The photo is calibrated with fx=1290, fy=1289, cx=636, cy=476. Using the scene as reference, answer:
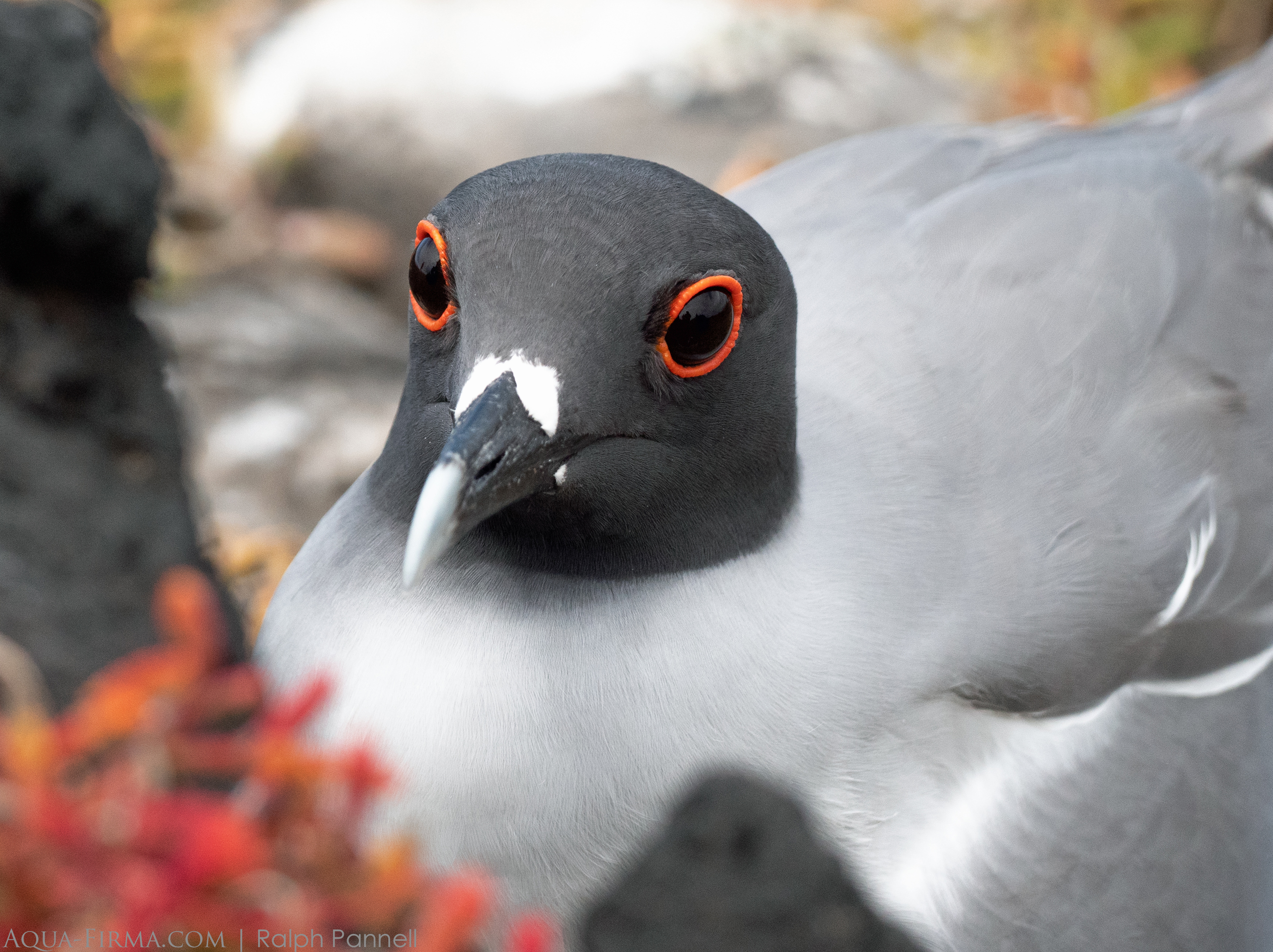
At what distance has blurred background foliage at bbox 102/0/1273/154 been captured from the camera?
22.0 feet

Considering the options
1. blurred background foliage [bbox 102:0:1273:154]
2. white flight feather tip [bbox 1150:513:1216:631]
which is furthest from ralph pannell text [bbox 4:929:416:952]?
blurred background foliage [bbox 102:0:1273:154]

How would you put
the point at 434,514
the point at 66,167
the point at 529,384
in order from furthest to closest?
the point at 529,384, the point at 434,514, the point at 66,167

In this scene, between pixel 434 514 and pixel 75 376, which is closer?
pixel 75 376

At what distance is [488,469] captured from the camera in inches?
71.1

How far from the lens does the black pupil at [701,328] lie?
77.3 inches

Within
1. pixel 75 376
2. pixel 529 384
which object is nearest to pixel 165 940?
pixel 75 376

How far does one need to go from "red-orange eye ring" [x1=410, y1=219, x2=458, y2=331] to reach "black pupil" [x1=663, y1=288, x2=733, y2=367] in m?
0.35

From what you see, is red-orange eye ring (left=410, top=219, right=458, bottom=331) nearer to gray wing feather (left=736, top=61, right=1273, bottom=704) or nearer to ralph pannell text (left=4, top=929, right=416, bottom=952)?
gray wing feather (left=736, top=61, right=1273, bottom=704)

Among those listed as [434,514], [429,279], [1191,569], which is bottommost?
[1191,569]

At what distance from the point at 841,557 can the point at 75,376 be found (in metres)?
1.32

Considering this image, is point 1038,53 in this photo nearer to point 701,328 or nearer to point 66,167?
point 701,328

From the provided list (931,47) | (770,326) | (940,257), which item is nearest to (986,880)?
(770,326)

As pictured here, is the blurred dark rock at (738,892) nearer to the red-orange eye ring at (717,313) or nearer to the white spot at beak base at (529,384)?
the white spot at beak base at (529,384)

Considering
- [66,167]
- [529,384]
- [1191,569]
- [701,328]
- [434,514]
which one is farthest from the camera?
[1191,569]
